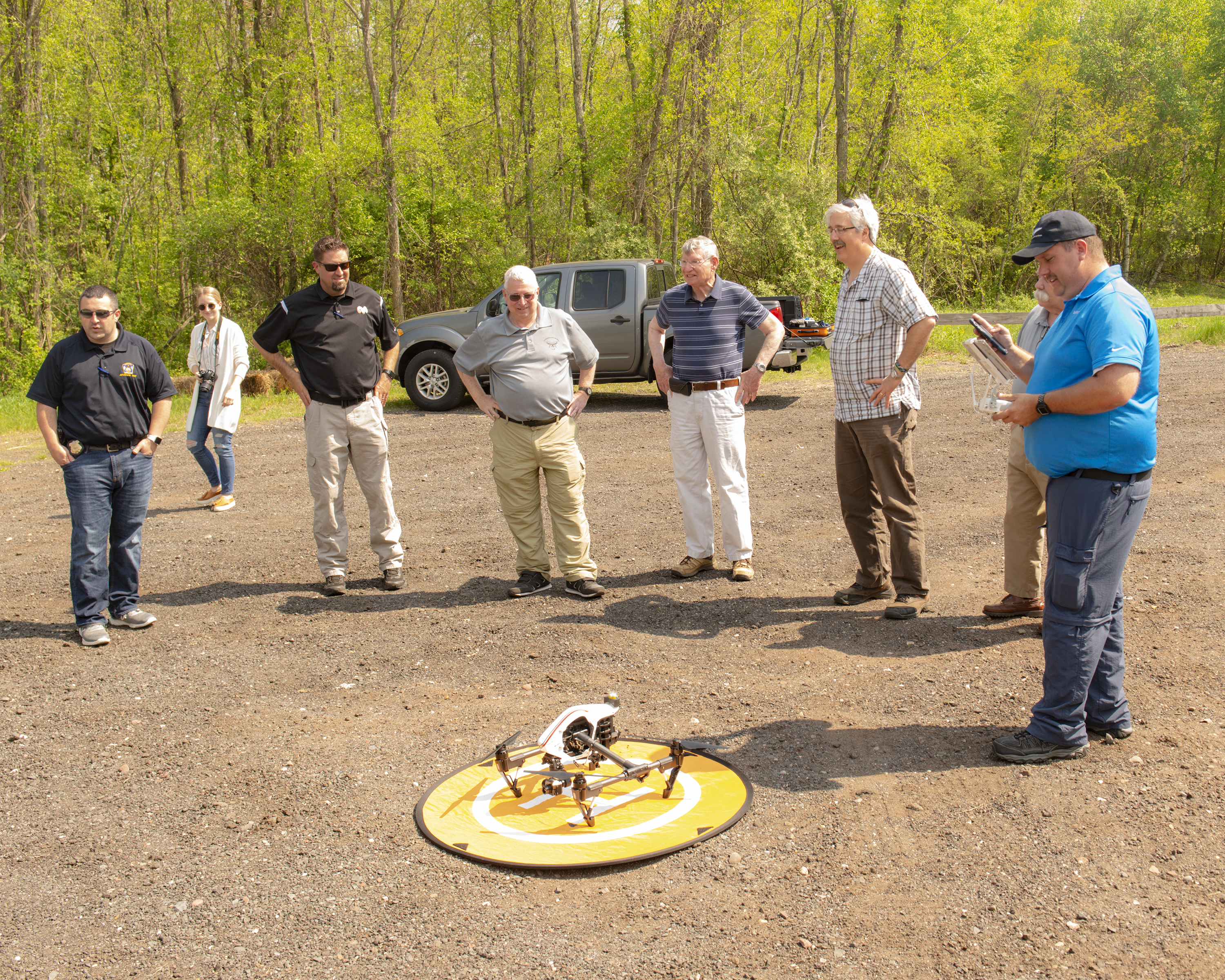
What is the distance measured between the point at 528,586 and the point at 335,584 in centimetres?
132

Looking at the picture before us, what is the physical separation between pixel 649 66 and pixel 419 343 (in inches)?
482

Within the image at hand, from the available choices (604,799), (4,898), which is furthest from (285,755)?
(604,799)

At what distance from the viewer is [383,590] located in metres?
6.77

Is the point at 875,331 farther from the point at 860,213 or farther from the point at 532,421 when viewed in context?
the point at 532,421

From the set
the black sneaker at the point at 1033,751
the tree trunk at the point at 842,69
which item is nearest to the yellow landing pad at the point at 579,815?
the black sneaker at the point at 1033,751

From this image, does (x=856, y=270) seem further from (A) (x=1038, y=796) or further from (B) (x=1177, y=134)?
(B) (x=1177, y=134)

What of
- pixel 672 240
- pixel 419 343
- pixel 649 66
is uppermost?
pixel 649 66

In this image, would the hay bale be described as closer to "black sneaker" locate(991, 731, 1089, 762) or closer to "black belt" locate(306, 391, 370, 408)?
"black belt" locate(306, 391, 370, 408)

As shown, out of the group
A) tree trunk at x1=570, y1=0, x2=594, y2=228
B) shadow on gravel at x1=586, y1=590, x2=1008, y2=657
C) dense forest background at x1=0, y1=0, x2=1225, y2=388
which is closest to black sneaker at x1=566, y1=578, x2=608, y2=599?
shadow on gravel at x1=586, y1=590, x2=1008, y2=657

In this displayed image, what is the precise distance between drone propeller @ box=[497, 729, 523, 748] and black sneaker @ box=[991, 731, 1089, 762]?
77.0 inches

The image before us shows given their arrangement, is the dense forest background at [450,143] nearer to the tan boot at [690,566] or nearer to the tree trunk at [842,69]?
the tree trunk at [842,69]

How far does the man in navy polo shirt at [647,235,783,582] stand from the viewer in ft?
20.8

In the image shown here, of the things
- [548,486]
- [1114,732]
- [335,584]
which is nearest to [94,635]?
[335,584]

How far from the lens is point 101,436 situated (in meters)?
5.76
